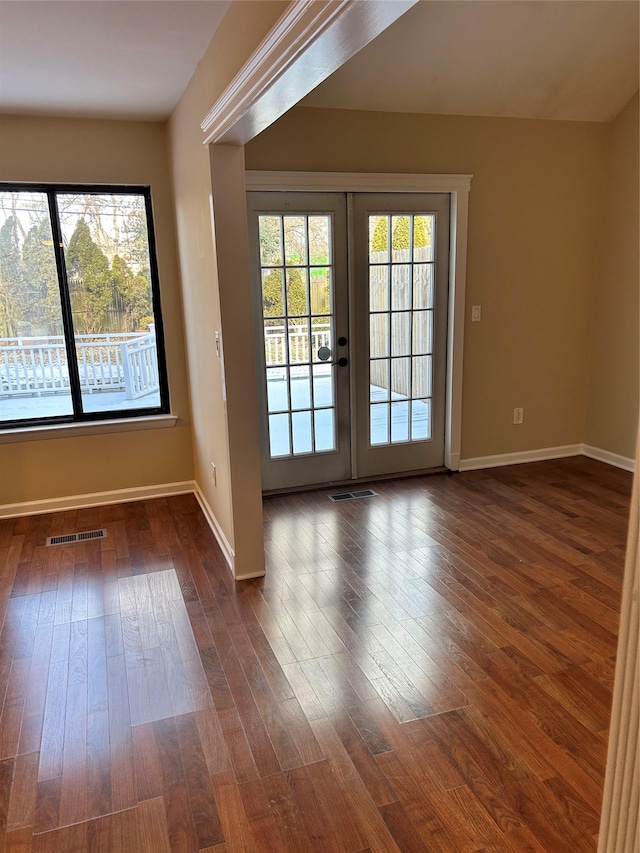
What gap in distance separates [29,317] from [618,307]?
4316 mm

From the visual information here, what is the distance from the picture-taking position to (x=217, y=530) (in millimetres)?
3602

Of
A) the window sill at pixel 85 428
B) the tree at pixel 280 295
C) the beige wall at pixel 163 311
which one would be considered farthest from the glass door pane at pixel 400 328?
the window sill at pixel 85 428

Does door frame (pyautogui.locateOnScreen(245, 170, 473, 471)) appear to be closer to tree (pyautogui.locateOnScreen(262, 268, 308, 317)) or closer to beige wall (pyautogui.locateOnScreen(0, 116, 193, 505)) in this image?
tree (pyautogui.locateOnScreen(262, 268, 308, 317))

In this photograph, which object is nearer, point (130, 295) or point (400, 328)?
A: point (130, 295)

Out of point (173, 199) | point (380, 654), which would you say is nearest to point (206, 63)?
point (173, 199)

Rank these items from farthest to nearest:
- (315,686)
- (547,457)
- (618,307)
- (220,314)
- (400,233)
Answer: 1. (547,457)
2. (618,307)
3. (400,233)
4. (220,314)
5. (315,686)

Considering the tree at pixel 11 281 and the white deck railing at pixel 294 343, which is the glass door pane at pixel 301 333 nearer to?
the white deck railing at pixel 294 343

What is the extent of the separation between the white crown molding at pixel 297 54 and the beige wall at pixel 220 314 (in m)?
0.20

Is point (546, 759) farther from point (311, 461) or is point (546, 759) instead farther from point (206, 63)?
point (206, 63)

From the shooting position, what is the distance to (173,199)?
3953mm

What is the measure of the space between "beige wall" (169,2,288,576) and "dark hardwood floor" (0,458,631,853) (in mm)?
387

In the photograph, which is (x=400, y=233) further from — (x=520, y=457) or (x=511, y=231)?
(x=520, y=457)

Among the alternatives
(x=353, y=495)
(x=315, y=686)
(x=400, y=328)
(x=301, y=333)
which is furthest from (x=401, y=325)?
(x=315, y=686)

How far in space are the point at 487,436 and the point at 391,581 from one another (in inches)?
82.1
